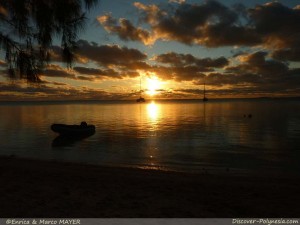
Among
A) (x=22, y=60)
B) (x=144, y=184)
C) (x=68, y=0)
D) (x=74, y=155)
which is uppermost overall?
(x=68, y=0)

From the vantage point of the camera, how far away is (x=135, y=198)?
7453 millimetres

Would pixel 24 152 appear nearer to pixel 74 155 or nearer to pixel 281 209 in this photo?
pixel 74 155

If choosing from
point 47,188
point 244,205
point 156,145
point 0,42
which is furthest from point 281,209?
point 156,145

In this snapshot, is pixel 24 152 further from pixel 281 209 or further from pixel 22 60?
pixel 281 209

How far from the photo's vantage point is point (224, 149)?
25281 millimetres

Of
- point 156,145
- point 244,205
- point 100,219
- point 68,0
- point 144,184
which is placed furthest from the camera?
point 156,145

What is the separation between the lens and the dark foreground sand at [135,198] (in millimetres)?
6230

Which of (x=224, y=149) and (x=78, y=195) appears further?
(x=224, y=149)

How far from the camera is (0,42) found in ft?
26.8

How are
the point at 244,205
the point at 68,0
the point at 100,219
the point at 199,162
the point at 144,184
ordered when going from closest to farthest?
the point at 100,219 → the point at 244,205 → the point at 68,0 → the point at 144,184 → the point at 199,162

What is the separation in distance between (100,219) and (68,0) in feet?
20.1

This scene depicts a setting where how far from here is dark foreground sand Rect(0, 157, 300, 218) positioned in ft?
20.4

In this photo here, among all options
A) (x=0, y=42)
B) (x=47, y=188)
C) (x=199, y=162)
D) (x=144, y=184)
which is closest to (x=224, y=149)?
(x=199, y=162)

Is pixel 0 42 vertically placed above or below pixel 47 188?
above
